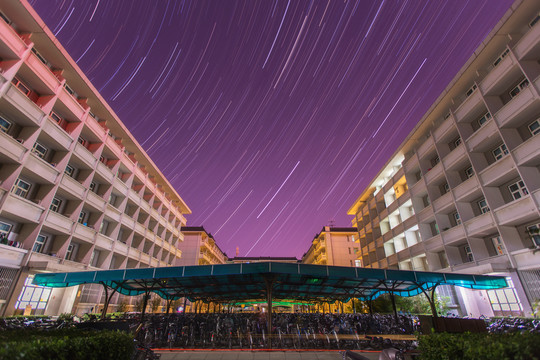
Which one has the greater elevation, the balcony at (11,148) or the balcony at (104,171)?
the balcony at (104,171)

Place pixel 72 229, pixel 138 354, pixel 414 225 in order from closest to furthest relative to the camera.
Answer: pixel 138 354
pixel 72 229
pixel 414 225

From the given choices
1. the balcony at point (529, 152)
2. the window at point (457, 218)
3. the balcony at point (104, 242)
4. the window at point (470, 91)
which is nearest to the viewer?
the balcony at point (529, 152)

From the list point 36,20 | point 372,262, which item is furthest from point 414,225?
point 36,20

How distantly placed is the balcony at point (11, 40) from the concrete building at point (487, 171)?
34705mm

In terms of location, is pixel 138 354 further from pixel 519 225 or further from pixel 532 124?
pixel 532 124

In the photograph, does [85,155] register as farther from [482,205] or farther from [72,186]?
[482,205]

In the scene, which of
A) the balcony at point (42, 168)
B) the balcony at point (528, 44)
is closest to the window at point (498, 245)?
the balcony at point (528, 44)

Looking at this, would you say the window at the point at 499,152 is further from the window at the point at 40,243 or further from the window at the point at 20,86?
the window at the point at 40,243

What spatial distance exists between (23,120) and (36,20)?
7989 mm

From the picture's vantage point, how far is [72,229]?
25.1 meters

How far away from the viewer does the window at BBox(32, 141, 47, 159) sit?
75.5 feet

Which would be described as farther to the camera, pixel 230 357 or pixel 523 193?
pixel 523 193

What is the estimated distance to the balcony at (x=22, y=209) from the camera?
1906cm

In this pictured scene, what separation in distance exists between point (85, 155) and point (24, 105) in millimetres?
7897
